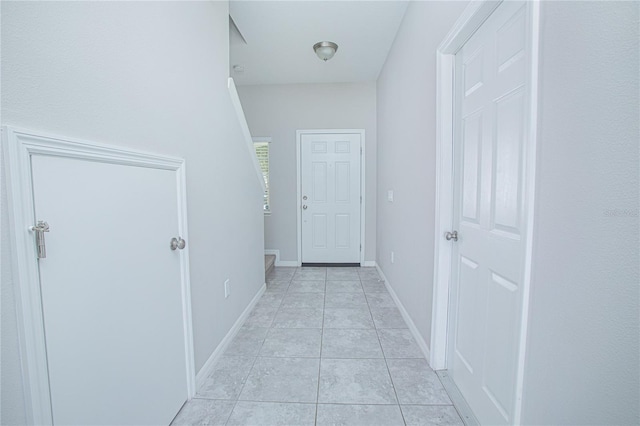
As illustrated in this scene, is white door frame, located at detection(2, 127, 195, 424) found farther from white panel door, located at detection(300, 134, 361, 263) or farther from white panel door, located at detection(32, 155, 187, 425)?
white panel door, located at detection(300, 134, 361, 263)

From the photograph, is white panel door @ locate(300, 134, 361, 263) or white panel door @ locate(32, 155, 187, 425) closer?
white panel door @ locate(32, 155, 187, 425)

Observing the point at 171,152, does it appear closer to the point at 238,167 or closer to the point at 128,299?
the point at 128,299

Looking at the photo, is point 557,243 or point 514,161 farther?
point 514,161

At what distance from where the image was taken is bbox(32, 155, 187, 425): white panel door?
783mm

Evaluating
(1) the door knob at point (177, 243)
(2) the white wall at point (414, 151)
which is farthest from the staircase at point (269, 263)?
(1) the door knob at point (177, 243)

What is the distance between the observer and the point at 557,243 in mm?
778

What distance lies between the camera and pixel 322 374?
1683 millimetres

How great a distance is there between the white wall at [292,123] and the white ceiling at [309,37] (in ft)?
0.75

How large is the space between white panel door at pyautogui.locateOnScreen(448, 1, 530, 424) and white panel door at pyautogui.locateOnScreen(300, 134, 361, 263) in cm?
246

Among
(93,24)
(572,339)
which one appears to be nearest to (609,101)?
(572,339)

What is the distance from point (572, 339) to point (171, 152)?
167 cm

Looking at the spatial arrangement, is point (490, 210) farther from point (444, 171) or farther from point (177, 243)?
point (177, 243)

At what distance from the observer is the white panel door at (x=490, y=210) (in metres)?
1.01

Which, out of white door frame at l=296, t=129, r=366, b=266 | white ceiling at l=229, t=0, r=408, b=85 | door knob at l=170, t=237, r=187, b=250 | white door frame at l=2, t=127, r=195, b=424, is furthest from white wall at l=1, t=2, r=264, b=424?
white door frame at l=296, t=129, r=366, b=266
